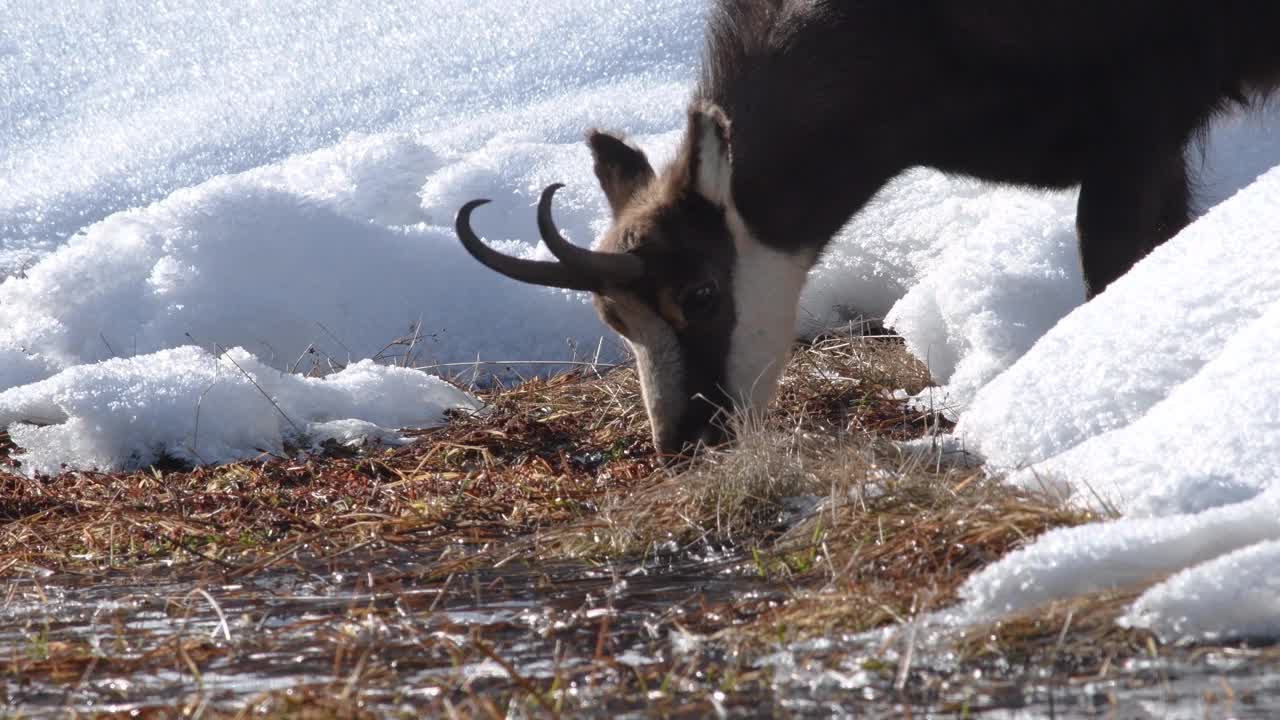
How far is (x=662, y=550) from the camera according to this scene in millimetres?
3658

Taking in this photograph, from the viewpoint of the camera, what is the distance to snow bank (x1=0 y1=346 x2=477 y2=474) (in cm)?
590

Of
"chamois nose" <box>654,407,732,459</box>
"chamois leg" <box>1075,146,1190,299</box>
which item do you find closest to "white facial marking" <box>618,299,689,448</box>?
"chamois nose" <box>654,407,732,459</box>

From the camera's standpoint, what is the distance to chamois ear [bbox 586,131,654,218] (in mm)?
5793

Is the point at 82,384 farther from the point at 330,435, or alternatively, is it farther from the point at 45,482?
the point at 330,435

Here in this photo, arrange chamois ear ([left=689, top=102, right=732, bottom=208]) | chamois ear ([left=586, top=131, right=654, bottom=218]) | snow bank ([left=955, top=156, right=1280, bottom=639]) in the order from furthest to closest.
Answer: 1. chamois ear ([left=586, top=131, right=654, bottom=218])
2. chamois ear ([left=689, top=102, right=732, bottom=208])
3. snow bank ([left=955, top=156, right=1280, bottom=639])

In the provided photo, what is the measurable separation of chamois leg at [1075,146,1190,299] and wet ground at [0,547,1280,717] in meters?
2.54

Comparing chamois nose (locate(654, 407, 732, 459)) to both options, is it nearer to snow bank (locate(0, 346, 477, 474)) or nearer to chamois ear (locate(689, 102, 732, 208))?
chamois ear (locate(689, 102, 732, 208))

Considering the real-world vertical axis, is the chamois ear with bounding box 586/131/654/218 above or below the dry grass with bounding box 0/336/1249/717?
above

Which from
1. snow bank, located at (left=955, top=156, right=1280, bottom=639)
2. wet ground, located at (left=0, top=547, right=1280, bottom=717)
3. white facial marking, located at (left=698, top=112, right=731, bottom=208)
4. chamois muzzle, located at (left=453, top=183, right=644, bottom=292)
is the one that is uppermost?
white facial marking, located at (left=698, top=112, right=731, bottom=208)

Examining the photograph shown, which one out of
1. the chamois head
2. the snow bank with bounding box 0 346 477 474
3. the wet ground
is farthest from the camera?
the snow bank with bounding box 0 346 477 474

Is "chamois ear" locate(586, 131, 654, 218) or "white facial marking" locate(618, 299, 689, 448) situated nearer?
"white facial marking" locate(618, 299, 689, 448)

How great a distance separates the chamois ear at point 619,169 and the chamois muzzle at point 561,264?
809 millimetres

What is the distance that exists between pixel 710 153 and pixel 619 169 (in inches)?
27.1

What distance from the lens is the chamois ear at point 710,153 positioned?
16.9 ft
